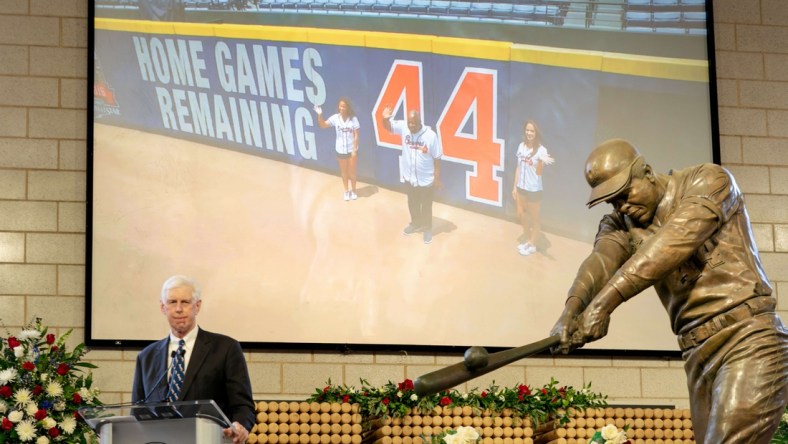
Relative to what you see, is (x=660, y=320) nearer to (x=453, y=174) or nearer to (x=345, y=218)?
(x=453, y=174)

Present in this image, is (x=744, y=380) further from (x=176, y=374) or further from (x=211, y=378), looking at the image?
(x=176, y=374)

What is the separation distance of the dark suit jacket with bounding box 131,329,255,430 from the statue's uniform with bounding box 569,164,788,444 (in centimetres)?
173

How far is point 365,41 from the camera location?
24.3 ft

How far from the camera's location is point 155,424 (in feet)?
14.3

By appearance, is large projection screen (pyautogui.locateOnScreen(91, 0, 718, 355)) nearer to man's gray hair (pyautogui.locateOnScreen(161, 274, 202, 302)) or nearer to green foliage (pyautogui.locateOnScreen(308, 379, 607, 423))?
green foliage (pyautogui.locateOnScreen(308, 379, 607, 423))

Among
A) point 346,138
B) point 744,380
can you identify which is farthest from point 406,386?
point 744,380

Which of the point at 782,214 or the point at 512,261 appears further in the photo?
the point at 782,214

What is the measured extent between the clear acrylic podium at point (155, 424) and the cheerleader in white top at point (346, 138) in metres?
3.06

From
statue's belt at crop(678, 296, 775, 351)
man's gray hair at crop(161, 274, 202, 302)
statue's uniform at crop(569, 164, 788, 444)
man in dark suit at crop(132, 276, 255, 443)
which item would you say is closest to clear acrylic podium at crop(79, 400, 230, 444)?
man in dark suit at crop(132, 276, 255, 443)

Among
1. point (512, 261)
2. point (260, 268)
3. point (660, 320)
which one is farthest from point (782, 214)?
point (260, 268)

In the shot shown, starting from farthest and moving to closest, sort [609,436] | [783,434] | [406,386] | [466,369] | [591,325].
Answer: [406,386]
[783,434]
[609,436]
[591,325]
[466,369]

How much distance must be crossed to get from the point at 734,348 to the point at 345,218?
11.6 ft

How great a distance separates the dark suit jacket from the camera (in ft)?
16.7

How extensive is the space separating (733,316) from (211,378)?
2.32 metres
